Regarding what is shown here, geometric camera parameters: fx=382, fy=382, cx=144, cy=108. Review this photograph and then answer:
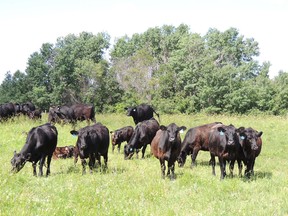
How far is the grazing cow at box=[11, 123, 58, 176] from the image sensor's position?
36.7ft

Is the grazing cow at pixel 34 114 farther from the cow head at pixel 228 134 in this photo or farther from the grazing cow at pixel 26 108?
the cow head at pixel 228 134

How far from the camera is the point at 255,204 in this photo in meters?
8.38

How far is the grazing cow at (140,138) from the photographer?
613 inches

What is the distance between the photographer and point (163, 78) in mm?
56781

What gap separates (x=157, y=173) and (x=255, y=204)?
4125 millimetres

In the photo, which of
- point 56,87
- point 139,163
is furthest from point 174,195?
point 56,87

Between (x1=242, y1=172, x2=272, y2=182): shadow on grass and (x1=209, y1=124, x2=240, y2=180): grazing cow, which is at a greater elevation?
(x1=209, y1=124, x2=240, y2=180): grazing cow

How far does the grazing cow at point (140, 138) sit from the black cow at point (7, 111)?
13235 mm

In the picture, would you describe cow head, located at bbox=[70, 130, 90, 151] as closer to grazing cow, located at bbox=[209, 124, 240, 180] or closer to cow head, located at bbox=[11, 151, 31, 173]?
cow head, located at bbox=[11, 151, 31, 173]

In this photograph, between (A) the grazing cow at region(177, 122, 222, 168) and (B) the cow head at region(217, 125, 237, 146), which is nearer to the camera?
(B) the cow head at region(217, 125, 237, 146)

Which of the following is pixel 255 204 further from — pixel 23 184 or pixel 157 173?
pixel 23 184

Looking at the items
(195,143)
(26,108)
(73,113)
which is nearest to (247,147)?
(195,143)

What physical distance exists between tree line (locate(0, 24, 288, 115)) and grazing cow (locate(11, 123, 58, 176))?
42.9 meters

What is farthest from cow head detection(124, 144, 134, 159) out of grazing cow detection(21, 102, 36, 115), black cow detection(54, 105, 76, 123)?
grazing cow detection(21, 102, 36, 115)
